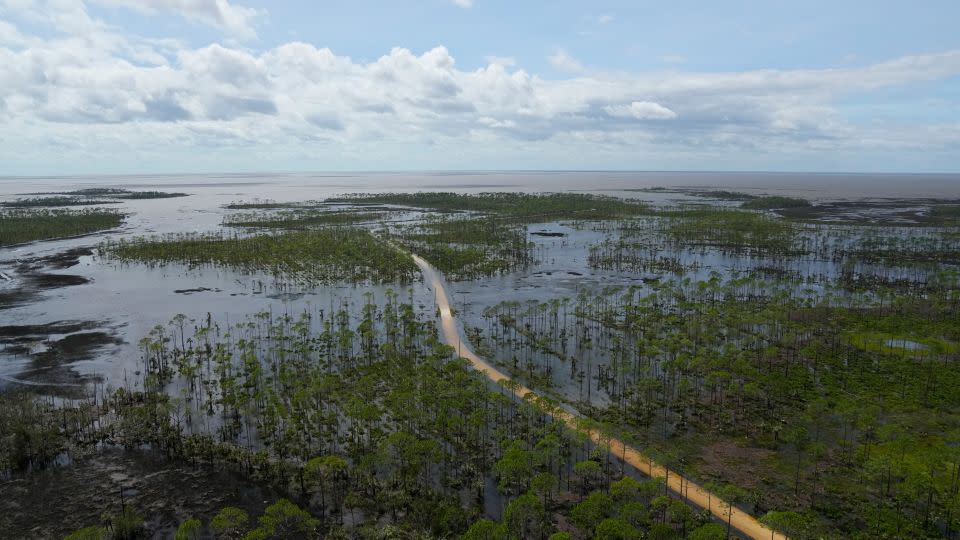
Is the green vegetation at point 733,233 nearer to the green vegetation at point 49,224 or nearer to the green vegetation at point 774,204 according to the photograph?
the green vegetation at point 774,204

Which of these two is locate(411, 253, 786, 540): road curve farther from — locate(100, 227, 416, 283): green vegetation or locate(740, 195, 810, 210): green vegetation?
locate(740, 195, 810, 210): green vegetation

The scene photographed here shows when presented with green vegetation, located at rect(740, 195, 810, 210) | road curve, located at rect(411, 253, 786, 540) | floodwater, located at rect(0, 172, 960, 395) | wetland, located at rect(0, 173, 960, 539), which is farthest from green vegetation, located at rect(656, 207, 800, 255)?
road curve, located at rect(411, 253, 786, 540)

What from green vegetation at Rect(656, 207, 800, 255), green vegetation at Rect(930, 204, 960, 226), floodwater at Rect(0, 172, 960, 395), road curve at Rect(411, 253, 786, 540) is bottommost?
road curve at Rect(411, 253, 786, 540)

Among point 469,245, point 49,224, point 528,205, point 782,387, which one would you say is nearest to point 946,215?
point 528,205

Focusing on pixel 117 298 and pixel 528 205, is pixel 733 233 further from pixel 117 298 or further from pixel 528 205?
pixel 117 298

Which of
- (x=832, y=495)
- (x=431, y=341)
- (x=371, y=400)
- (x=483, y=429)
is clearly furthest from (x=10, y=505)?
(x=832, y=495)
